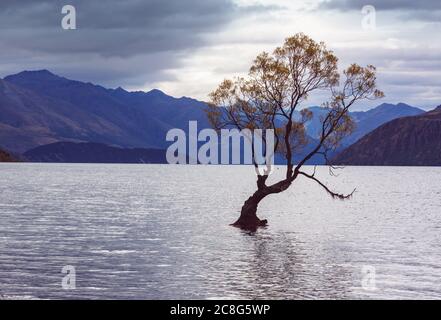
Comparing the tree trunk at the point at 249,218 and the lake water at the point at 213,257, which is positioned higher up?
the tree trunk at the point at 249,218

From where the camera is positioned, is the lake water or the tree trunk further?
the tree trunk

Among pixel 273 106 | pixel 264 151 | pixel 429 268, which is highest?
pixel 273 106

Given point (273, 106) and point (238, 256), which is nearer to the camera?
point (238, 256)

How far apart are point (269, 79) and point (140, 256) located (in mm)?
26245

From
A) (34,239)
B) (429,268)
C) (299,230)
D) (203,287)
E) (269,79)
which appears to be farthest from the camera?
(299,230)

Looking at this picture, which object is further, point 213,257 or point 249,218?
point 249,218

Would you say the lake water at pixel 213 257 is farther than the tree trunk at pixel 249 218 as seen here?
No

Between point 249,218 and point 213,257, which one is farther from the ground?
point 249,218

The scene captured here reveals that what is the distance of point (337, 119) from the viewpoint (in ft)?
235

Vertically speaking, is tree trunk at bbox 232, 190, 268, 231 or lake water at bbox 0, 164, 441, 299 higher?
tree trunk at bbox 232, 190, 268, 231
